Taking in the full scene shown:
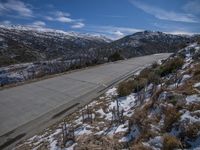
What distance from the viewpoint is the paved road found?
999 centimetres

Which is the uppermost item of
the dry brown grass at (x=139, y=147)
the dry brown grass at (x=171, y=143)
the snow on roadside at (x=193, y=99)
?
the snow on roadside at (x=193, y=99)

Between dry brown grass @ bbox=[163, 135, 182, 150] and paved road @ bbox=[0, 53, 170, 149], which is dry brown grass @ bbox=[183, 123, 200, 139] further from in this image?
paved road @ bbox=[0, 53, 170, 149]

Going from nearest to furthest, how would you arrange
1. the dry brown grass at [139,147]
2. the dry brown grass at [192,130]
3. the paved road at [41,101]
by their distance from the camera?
the dry brown grass at [192,130]
the dry brown grass at [139,147]
the paved road at [41,101]

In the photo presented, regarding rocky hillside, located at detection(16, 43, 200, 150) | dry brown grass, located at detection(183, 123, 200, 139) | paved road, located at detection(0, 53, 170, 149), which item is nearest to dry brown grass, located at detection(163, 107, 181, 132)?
rocky hillside, located at detection(16, 43, 200, 150)

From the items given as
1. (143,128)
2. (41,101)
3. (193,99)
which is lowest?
(41,101)

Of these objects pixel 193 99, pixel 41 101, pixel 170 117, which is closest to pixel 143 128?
pixel 170 117

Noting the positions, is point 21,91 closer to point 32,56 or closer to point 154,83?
point 154,83

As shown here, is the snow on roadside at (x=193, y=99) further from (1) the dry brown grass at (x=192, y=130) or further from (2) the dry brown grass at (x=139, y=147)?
(2) the dry brown grass at (x=139, y=147)

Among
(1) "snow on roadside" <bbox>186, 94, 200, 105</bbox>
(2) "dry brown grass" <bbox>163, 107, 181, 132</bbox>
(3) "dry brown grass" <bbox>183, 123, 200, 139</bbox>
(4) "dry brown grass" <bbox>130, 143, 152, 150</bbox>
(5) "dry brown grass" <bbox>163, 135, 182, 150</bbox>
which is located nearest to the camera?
(5) "dry brown grass" <bbox>163, 135, 182, 150</bbox>

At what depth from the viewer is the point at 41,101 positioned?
1316 cm

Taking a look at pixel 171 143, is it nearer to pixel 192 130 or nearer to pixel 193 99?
pixel 192 130

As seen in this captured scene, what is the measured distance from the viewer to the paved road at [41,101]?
32.8 ft

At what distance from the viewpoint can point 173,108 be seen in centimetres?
701

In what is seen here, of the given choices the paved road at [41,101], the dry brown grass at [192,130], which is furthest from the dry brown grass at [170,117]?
the paved road at [41,101]
